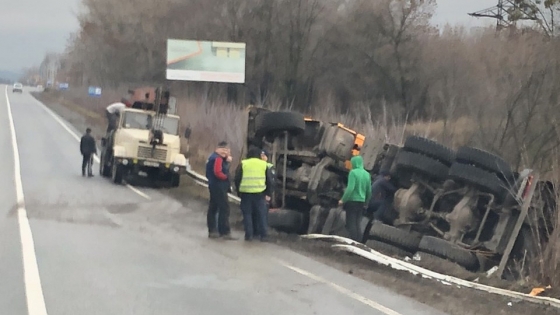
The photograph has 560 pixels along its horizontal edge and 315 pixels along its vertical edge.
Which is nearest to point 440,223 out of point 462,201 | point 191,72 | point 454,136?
point 462,201

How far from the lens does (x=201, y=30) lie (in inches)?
2212

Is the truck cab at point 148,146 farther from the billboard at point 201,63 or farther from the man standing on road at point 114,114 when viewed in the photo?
the billboard at point 201,63

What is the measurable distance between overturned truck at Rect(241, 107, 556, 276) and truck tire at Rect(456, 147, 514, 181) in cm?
2

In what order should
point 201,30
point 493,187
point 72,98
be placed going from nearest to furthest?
point 493,187 → point 201,30 → point 72,98

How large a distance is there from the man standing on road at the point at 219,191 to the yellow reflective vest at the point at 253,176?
36 centimetres

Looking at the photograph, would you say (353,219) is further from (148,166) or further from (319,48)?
(319,48)

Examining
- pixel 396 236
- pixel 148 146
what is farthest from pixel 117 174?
pixel 396 236

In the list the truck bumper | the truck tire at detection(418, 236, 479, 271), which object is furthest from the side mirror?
the truck tire at detection(418, 236, 479, 271)

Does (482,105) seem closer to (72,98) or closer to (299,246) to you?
(299,246)

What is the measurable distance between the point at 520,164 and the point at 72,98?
3083 inches

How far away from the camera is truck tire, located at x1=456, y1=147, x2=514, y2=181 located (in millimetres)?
14227

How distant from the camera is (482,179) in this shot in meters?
14.1

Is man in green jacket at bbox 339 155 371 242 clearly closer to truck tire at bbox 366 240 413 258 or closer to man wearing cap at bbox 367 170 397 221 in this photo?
truck tire at bbox 366 240 413 258

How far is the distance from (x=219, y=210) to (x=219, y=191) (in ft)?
1.23
